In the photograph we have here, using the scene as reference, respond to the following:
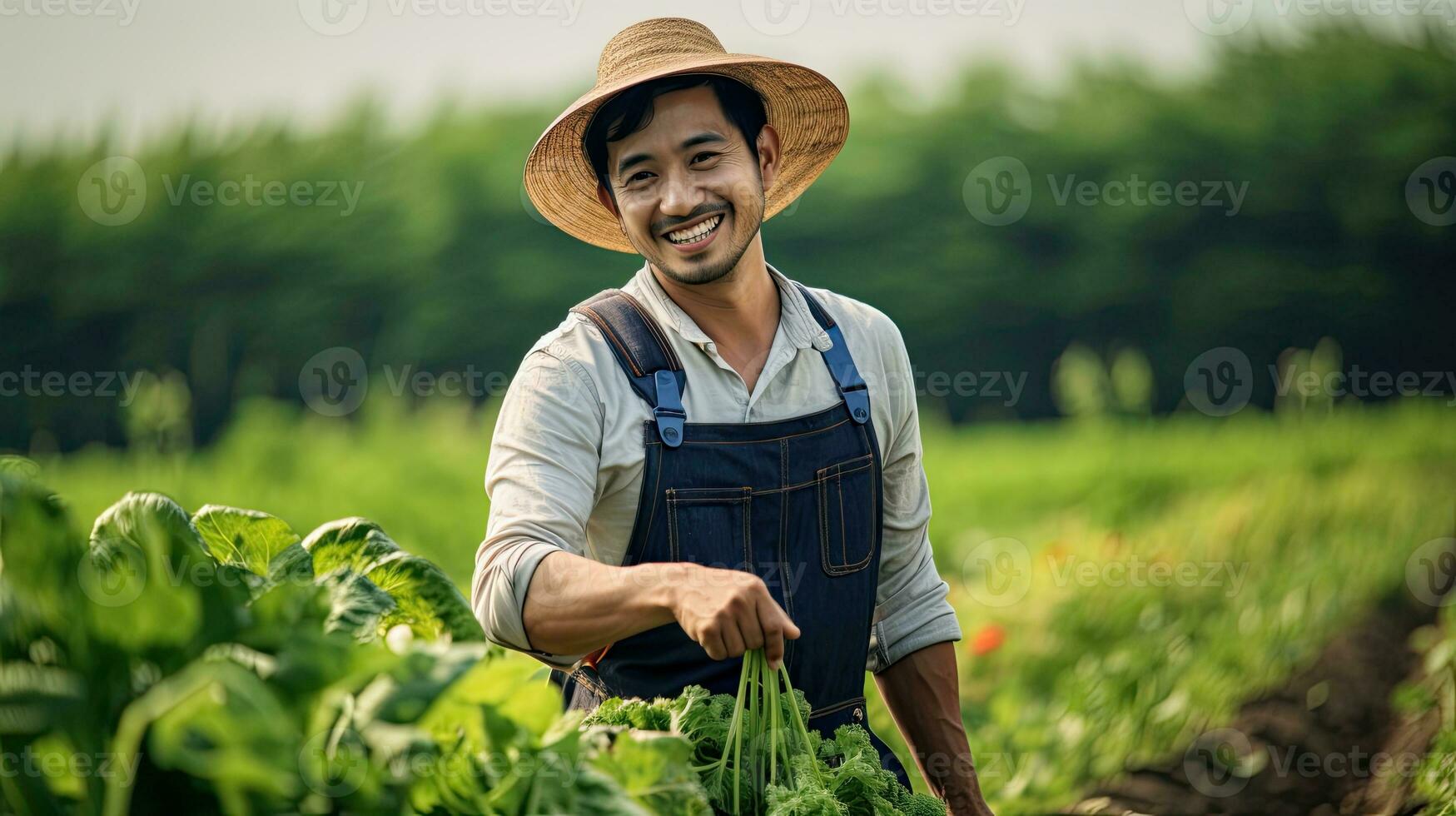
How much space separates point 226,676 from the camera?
953mm

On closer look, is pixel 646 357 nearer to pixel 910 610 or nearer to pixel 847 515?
pixel 847 515

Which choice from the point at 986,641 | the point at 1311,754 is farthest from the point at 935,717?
the point at 1311,754

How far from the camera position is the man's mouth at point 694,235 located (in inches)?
93.7

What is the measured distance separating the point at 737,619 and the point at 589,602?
281mm

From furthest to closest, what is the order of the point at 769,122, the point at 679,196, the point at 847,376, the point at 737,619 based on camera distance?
the point at 769,122 → the point at 847,376 → the point at 679,196 → the point at 737,619

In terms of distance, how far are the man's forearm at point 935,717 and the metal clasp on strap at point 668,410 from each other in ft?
2.14

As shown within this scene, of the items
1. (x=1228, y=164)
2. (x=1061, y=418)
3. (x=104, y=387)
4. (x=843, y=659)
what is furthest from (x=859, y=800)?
(x=1228, y=164)

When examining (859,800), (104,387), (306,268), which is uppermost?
(306,268)

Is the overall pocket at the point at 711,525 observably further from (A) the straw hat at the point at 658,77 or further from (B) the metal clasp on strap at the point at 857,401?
(A) the straw hat at the point at 658,77

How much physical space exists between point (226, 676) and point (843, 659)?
1534 mm

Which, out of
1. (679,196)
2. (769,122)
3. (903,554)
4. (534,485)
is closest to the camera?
(534,485)

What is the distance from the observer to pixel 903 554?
256cm

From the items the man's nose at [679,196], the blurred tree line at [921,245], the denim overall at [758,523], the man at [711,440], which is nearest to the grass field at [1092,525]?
the blurred tree line at [921,245]

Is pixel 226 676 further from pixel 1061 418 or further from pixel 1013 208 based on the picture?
pixel 1013 208
